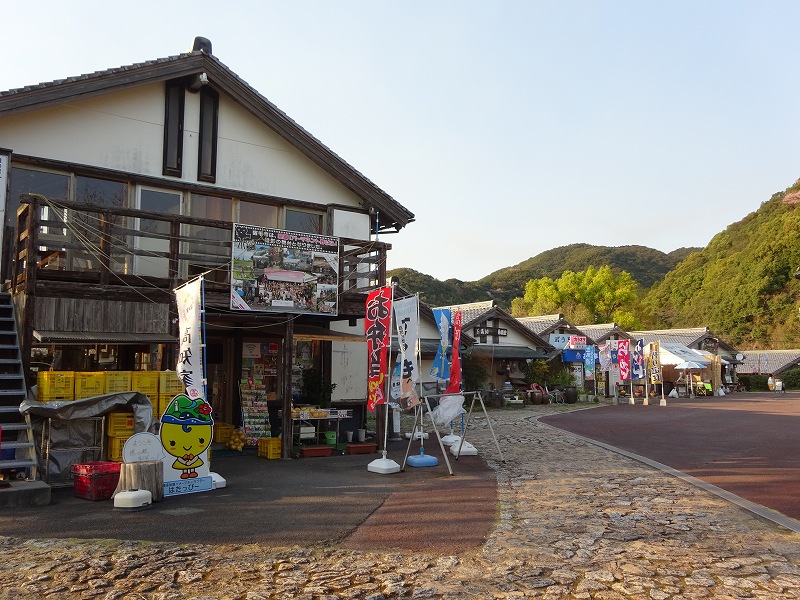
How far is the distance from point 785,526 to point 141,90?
44.9 ft

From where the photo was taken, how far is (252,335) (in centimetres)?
1548

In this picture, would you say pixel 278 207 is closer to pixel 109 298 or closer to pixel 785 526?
pixel 109 298

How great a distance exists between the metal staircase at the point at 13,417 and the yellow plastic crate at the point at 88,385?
730 mm

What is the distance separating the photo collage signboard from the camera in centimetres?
1270

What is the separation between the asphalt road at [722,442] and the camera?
10547 mm

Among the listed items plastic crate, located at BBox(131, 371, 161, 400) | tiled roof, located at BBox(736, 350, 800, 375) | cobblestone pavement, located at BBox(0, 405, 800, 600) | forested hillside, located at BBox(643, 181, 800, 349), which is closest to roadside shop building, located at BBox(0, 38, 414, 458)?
plastic crate, located at BBox(131, 371, 161, 400)

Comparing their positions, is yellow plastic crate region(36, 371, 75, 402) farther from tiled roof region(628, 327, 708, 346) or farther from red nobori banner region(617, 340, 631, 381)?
tiled roof region(628, 327, 708, 346)

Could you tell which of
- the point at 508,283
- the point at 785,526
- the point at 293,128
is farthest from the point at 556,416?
the point at 508,283

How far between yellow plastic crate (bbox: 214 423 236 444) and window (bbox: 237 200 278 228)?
15.1 ft

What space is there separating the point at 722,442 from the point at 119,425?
45.4ft

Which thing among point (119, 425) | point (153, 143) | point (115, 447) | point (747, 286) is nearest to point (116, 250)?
point (153, 143)

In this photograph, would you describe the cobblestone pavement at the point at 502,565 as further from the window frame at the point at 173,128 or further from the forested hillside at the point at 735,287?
the forested hillside at the point at 735,287

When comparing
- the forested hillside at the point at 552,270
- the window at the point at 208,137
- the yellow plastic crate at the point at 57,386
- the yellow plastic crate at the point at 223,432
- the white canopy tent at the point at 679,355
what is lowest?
the yellow plastic crate at the point at 223,432

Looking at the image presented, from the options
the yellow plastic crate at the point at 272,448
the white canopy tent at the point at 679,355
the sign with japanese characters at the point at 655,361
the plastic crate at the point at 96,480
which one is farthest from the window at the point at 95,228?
the white canopy tent at the point at 679,355
